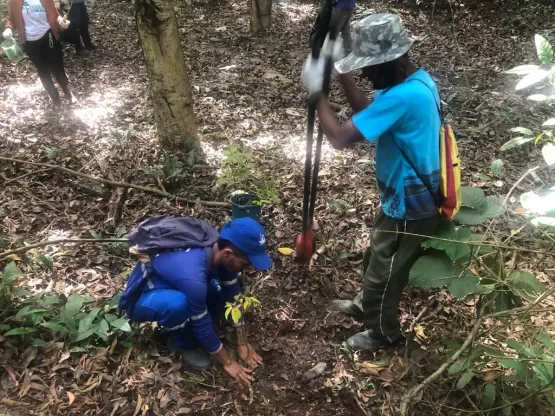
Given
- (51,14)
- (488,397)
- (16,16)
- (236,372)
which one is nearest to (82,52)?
(51,14)

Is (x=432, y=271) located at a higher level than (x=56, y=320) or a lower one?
higher

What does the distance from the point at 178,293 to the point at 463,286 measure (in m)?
1.72

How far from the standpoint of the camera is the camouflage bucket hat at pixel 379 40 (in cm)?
219

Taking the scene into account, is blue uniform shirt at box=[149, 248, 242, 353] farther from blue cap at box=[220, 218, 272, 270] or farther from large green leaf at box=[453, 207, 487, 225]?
large green leaf at box=[453, 207, 487, 225]

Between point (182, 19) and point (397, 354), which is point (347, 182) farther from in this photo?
point (182, 19)

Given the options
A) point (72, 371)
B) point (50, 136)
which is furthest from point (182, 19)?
point (72, 371)

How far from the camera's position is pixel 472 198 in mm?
2768

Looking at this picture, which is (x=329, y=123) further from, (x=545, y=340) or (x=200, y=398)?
(x=200, y=398)

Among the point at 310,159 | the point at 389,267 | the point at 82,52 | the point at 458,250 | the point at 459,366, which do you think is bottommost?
the point at 459,366

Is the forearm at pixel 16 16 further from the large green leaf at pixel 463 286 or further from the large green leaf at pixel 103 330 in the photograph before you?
the large green leaf at pixel 463 286

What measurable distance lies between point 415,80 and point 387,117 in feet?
0.84

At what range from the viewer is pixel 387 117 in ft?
7.16

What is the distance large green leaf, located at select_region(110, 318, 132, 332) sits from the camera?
2990 millimetres

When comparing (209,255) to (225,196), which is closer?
(209,255)
